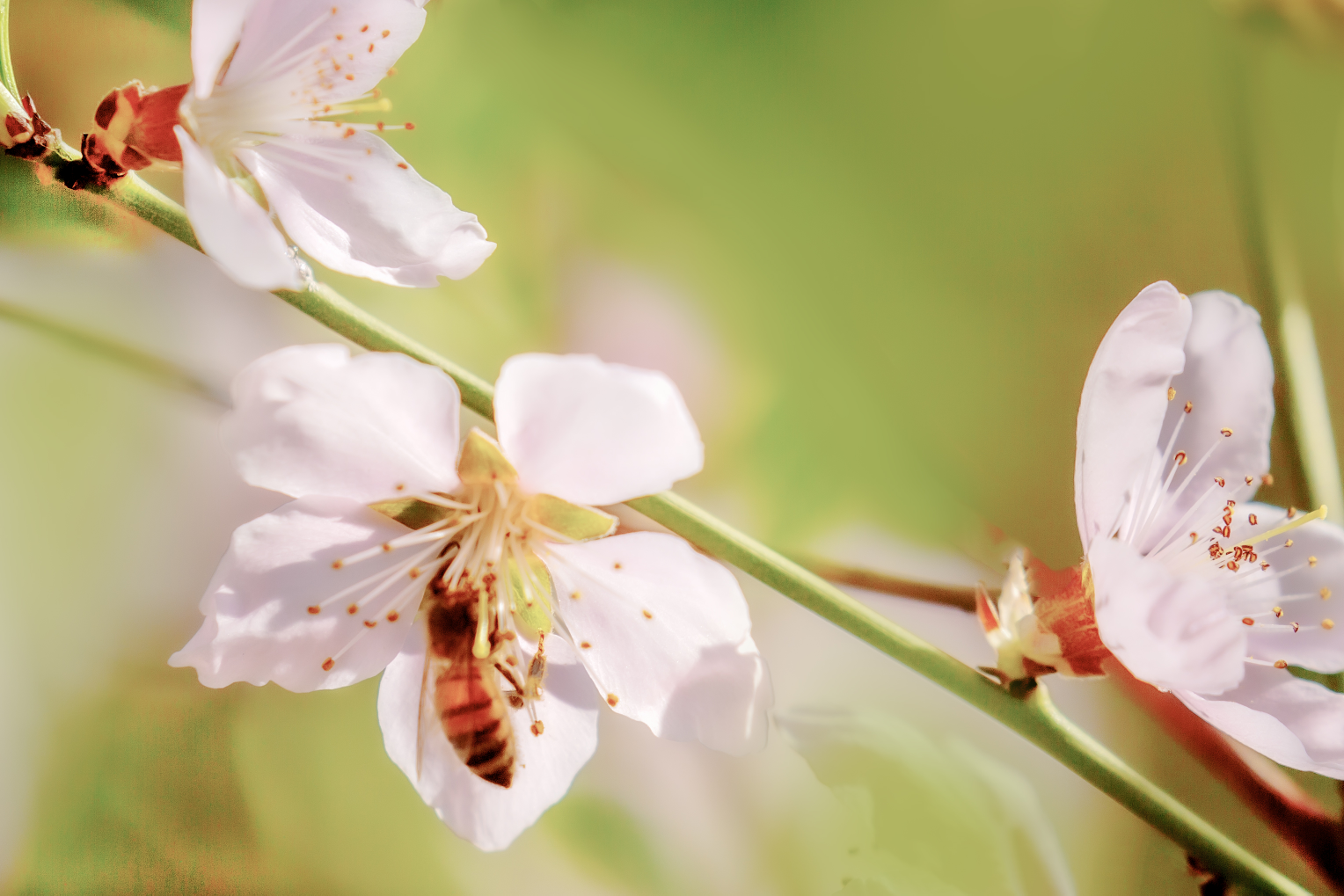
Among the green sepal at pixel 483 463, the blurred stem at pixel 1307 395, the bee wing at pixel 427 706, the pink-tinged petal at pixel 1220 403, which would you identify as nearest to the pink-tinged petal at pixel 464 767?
the bee wing at pixel 427 706

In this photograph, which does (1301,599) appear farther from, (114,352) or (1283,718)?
(114,352)

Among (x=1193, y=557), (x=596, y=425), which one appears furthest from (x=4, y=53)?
(x=1193, y=557)

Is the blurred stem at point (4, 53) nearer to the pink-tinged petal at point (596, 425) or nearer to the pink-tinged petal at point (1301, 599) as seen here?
the pink-tinged petal at point (596, 425)

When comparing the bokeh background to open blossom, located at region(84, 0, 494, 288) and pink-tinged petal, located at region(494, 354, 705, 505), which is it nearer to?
open blossom, located at region(84, 0, 494, 288)

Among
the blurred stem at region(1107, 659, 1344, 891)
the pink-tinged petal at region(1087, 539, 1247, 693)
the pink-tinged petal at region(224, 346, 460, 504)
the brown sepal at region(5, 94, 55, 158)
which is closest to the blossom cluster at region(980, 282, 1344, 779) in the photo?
the pink-tinged petal at region(1087, 539, 1247, 693)

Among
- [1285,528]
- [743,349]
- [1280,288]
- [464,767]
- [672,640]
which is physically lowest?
[464,767]
